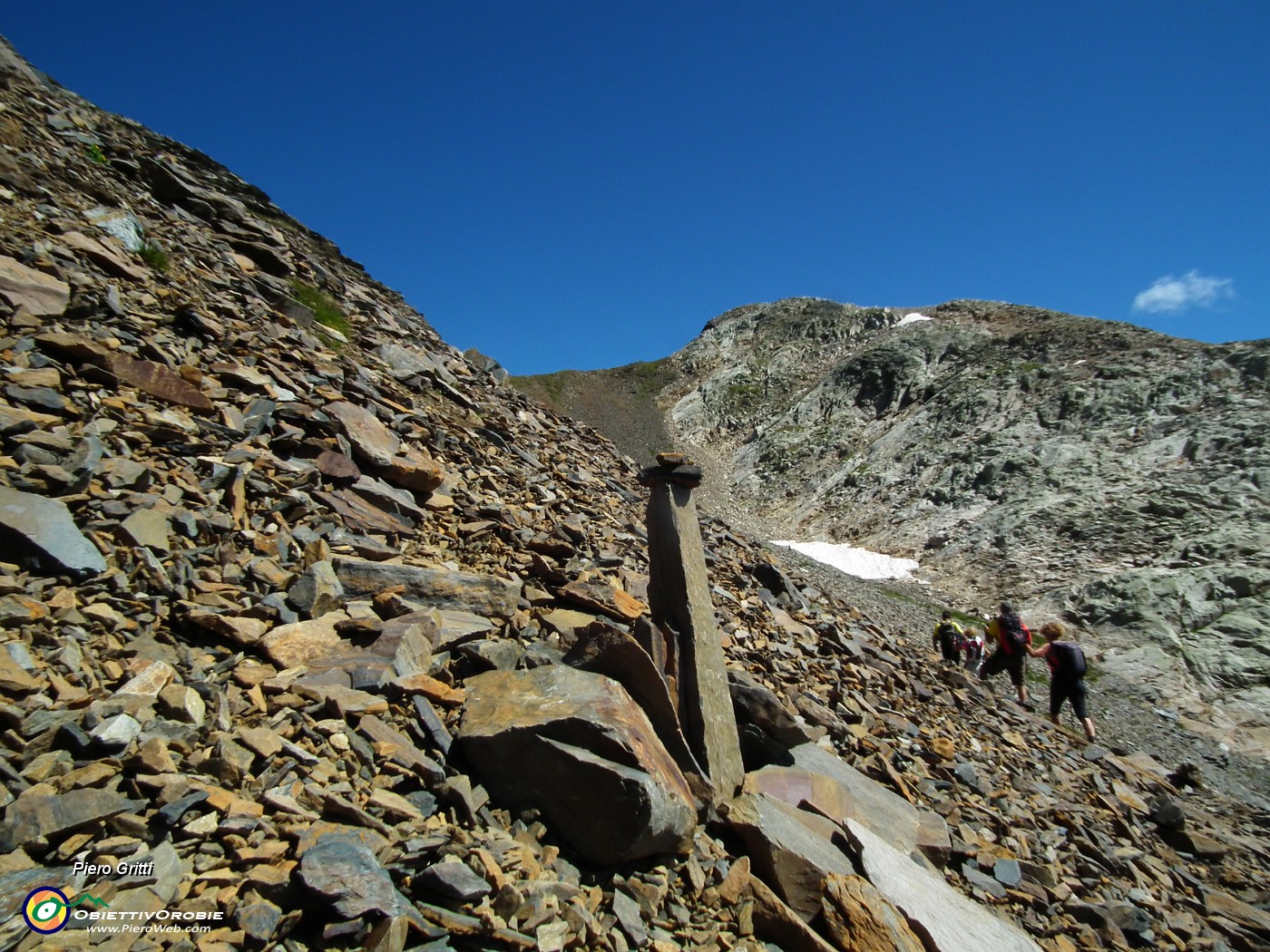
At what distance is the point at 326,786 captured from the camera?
364 centimetres

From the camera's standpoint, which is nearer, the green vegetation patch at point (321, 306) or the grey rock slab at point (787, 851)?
the grey rock slab at point (787, 851)

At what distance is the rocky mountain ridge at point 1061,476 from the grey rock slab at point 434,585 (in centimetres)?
1862

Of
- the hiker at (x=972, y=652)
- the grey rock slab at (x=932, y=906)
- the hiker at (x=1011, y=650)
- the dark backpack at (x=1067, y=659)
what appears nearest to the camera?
the grey rock slab at (x=932, y=906)

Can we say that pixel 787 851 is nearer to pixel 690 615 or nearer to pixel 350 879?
pixel 690 615

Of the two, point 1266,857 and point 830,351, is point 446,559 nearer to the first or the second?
point 1266,857

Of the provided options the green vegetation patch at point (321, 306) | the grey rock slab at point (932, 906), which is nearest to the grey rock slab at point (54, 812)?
the grey rock slab at point (932, 906)

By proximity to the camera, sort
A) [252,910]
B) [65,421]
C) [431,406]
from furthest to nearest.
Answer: [431,406] → [65,421] → [252,910]

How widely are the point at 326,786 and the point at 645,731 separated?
2.12 metres

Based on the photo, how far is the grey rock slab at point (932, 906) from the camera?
457cm

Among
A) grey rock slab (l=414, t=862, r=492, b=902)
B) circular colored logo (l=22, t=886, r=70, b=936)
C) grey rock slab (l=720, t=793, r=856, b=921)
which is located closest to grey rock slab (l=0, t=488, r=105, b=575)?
circular colored logo (l=22, t=886, r=70, b=936)

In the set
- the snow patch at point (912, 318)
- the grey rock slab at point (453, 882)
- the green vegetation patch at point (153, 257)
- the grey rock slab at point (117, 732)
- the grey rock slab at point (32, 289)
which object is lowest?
the grey rock slab at point (453, 882)

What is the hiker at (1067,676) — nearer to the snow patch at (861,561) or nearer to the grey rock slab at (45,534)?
the grey rock slab at (45,534)

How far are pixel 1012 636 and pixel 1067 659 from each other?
1222mm

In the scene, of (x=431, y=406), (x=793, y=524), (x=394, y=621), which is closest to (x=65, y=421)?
(x=394, y=621)
